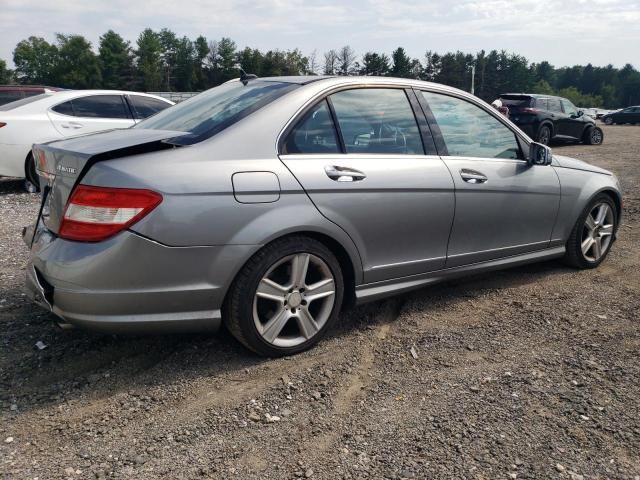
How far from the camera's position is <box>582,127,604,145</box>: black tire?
19156 mm

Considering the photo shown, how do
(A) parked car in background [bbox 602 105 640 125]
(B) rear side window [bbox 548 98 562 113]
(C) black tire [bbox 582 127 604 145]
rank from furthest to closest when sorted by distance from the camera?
1. (A) parked car in background [bbox 602 105 640 125]
2. (C) black tire [bbox 582 127 604 145]
3. (B) rear side window [bbox 548 98 562 113]

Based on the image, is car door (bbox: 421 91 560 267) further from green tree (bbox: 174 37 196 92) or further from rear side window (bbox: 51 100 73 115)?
green tree (bbox: 174 37 196 92)

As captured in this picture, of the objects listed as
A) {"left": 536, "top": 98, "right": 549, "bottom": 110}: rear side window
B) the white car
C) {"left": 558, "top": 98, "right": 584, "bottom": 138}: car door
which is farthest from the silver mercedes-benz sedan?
{"left": 558, "top": 98, "right": 584, "bottom": 138}: car door

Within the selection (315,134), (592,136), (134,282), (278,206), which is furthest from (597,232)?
(592,136)

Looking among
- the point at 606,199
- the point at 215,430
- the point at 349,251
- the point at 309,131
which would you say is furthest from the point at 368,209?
the point at 606,199

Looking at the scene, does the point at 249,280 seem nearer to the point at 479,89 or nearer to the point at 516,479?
the point at 516,479

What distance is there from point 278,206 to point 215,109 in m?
0.84

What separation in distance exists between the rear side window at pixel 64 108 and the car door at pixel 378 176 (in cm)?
630

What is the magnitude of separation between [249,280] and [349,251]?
2.12 ft

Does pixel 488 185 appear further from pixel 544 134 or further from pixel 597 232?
pixel 544 134

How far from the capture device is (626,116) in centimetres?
3819

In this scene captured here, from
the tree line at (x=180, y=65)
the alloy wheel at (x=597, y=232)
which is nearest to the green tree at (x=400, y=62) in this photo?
the tree line at (x=180, y=65)

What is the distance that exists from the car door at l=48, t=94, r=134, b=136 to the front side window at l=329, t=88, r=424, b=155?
5766 mm

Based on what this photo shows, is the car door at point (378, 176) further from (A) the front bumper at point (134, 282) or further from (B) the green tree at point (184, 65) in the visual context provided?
(B) the green tree at point (184, 65)
